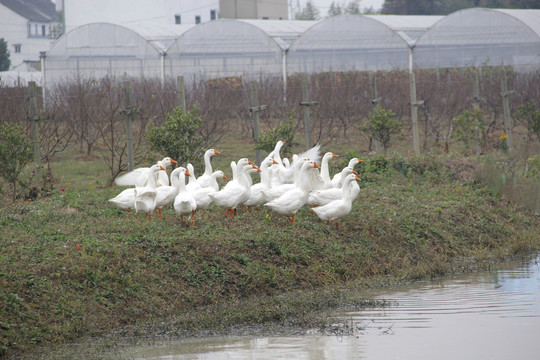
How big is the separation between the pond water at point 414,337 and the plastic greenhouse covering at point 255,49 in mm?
22990

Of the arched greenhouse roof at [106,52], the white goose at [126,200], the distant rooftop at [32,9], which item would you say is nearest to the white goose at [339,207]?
the white goose at [126,200]

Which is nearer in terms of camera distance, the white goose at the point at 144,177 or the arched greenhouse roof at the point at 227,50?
the white goose at the point at 144,177

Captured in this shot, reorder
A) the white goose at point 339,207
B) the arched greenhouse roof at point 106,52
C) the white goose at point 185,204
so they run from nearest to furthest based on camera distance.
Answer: the white goose at point 185,204
the white goose at point 339,207
the arched greenhouse roof at point 106,52

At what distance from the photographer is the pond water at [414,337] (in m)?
7.02

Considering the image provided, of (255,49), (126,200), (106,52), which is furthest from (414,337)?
(106,52)

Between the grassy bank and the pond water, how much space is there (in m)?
0.60

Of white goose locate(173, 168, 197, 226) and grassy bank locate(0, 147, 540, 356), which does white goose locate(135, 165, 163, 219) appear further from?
white goose locate(173, 168, 197, 226)

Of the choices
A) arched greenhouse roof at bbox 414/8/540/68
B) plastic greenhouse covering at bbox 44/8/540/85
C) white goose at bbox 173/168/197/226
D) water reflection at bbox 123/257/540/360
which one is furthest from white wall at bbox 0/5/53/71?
water reflection at bbox 123/257/540/360

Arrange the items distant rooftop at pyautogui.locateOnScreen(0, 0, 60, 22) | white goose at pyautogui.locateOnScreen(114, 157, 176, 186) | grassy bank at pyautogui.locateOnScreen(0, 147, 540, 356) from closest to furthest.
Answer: grassy bank at pyautogui.locateOnScreen(0, 147, 540, 356) < white goose at pyautogui.locateOnScreen(114, 157, 176, 186) < distant rooftop at pyautogui.locateOnScreen(0, 0, 60, 22)

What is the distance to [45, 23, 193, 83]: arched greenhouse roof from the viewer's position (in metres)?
31.8

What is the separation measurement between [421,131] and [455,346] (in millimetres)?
19248

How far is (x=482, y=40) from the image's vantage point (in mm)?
29984

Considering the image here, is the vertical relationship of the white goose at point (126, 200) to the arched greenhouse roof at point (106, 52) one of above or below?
below

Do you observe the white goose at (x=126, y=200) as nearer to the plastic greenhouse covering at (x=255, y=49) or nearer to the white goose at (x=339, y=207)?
the white goose at (x=339, y=207)
